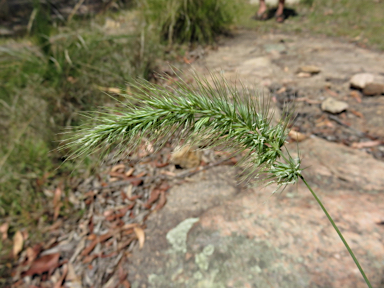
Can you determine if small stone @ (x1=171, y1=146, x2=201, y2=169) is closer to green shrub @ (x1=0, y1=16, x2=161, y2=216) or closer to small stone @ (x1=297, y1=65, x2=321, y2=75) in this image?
green shrub @ (x1=0, y1=16, x2=161, y2=216)

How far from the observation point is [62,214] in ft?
8.63

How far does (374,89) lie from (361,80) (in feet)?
0.61

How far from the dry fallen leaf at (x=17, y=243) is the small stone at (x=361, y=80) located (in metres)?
4.00

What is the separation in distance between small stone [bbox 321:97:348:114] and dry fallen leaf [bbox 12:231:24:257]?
3.47 metres

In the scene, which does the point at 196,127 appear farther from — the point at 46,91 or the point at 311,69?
the point at 311,69

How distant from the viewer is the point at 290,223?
1820 millimetres

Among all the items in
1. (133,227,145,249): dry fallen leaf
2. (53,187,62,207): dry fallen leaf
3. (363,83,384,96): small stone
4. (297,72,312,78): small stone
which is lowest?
(53,187,62,207): dry fallen leaf

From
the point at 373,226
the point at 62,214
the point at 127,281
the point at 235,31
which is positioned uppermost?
the point at 235,31

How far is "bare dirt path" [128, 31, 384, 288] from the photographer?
1584 mm

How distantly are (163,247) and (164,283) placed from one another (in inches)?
10.6

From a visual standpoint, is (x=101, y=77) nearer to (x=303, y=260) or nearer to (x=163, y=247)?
(x=163, y=247)

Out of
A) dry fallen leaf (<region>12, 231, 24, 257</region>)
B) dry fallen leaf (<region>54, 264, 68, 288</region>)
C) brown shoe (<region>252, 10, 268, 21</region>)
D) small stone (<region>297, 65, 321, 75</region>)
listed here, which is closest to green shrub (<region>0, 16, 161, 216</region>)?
dry fallen leaf (<region>12, 231, 24, 257</region>)

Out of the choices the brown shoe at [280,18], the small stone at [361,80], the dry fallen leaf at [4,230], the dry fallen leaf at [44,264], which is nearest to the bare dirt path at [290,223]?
the small stone at [361,80]

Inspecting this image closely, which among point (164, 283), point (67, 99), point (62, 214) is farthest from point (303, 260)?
point (67, 99)
